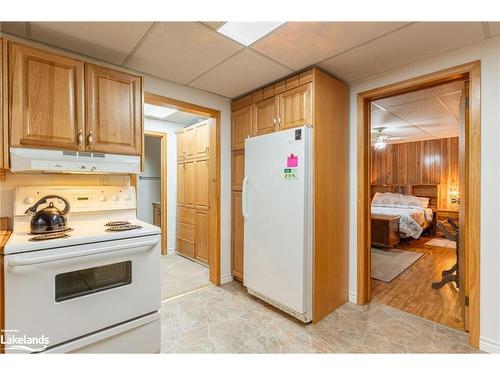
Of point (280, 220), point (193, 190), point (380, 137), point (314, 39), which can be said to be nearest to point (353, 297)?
point (280, 220)

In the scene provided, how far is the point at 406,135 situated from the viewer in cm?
532

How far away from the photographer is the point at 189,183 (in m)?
3.84

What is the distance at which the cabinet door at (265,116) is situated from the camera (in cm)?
241

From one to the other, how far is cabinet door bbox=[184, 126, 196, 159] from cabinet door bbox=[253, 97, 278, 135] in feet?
4.75

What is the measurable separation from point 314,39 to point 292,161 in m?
0.90

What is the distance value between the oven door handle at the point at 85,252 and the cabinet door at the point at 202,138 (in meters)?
2.08

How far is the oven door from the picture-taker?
1260mm

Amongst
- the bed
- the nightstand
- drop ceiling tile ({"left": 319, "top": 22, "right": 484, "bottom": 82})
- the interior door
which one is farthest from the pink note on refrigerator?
the nightstand

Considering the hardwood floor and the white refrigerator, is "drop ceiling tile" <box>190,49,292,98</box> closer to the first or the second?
the white refrigerator

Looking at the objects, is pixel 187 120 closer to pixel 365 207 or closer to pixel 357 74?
pixel 357 74

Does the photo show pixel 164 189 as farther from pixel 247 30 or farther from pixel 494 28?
pixel 494 28

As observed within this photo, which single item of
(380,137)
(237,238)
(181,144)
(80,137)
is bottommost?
(237,238)

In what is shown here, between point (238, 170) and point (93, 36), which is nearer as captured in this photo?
point (93, 36)
